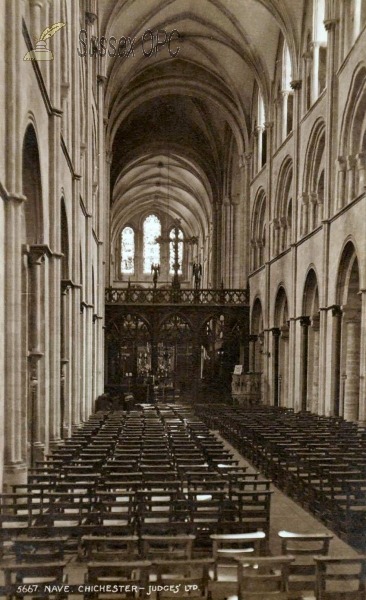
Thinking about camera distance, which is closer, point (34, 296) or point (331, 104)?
point (34, 296)

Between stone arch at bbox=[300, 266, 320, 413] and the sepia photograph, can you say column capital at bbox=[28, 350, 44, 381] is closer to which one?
the sepia photograph

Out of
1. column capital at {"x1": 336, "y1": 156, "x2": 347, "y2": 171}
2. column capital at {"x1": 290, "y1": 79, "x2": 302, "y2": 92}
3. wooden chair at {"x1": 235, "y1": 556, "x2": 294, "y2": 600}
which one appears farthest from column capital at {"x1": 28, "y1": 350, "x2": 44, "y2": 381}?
column capital at {"x1": 290, "y1": 79, "x2": 302, "y2": 92}

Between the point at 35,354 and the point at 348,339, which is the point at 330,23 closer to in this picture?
the point at 348,339

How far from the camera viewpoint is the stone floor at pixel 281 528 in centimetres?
651

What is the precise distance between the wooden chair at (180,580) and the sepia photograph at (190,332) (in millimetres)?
38

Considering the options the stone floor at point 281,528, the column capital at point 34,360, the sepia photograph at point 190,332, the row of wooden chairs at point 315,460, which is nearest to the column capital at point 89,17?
the sepia photograph at point 190,332

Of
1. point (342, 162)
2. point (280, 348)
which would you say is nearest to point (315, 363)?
point (280, 348)

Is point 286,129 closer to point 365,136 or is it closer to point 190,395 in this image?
point 365,136

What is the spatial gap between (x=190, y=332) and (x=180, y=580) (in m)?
36.1

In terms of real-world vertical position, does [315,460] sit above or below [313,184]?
below

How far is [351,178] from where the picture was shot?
81.5ft

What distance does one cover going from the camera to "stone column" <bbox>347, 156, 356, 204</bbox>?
24.8m

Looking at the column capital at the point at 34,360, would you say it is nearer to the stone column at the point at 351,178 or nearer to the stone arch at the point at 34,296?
the stone arch at the point at 34,296

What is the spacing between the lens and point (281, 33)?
34.9 meters
